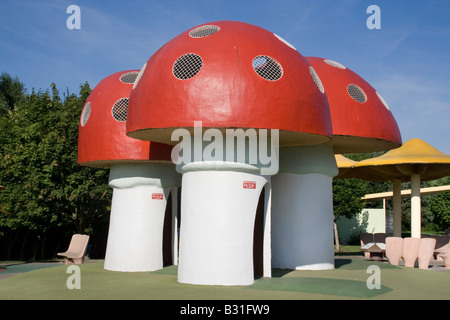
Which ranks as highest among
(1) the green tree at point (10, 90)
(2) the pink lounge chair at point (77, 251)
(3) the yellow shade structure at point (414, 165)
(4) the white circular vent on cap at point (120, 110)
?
(1) the green tree at point (10, 90)

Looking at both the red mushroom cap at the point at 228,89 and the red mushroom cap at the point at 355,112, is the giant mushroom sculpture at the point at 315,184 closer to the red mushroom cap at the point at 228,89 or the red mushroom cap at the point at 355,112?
the red mushroom cap at the point at 355,112

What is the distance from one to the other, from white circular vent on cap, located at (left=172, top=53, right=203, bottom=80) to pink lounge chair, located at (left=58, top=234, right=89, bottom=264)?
8.92 metres

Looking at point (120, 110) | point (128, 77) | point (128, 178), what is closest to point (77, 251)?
point (128, 178)

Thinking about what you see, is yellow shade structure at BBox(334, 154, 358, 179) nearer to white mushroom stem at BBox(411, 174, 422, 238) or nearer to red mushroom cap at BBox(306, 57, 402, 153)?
white mushroom stem at BBox(411, 174, 422, 238)

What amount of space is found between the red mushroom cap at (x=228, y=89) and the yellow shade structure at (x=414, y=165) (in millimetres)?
10561

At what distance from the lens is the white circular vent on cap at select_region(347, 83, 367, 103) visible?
16453 millimetres

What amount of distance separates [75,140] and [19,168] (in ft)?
9.97

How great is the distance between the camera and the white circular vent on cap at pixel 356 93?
16.5 metres

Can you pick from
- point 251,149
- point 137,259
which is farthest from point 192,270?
point 137,259

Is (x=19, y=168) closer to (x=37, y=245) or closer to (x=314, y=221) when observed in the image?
(x=37, y=245)

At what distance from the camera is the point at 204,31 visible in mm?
13469

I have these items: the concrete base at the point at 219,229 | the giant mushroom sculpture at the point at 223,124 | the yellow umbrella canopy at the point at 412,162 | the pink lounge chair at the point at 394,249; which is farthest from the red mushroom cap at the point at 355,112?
the yellow umbrella canopy at the point at 412,162

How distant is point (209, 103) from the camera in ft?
38.8

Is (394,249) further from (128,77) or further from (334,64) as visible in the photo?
(128,77)
